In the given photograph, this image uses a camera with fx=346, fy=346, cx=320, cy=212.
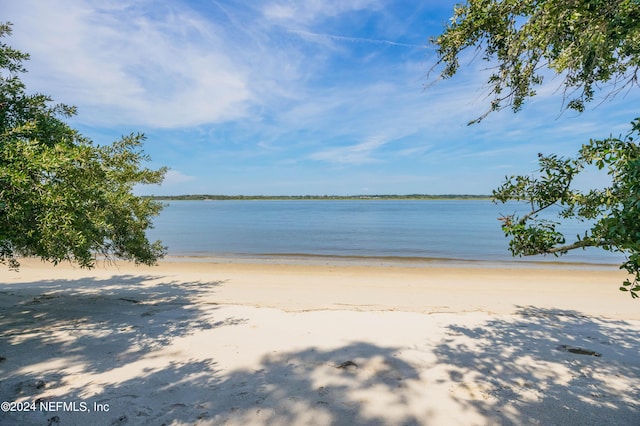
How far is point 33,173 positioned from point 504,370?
7.92m

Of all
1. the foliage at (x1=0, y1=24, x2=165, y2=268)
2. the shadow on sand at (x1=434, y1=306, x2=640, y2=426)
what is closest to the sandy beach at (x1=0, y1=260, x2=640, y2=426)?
the shadow on sand at (x1=434, y1=306, x2=640, y2=426)

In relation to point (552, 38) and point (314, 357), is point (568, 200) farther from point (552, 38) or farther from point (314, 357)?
point (314, 357)

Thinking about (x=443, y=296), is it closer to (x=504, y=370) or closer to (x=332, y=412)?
(x=504, y=370)

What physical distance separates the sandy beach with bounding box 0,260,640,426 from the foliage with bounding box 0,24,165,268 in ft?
6.73

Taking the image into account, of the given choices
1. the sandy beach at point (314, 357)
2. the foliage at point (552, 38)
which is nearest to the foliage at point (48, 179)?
the sandy beach at point (314, 357)

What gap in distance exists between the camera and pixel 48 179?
512 cm

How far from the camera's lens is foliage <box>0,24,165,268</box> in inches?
182

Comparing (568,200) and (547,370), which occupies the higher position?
(568,200)

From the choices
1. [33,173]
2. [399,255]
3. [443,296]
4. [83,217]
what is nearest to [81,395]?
[83,217]

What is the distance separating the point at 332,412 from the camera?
4.62 m

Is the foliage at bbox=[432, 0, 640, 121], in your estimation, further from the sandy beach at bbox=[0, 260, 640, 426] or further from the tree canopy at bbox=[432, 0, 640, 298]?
the sandy beach at bbox=[0, 260, 640, 426]

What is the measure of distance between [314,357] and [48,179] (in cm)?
518

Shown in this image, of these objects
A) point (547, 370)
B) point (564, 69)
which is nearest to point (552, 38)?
point (564, 69)

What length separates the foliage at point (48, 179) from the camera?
182 inches
